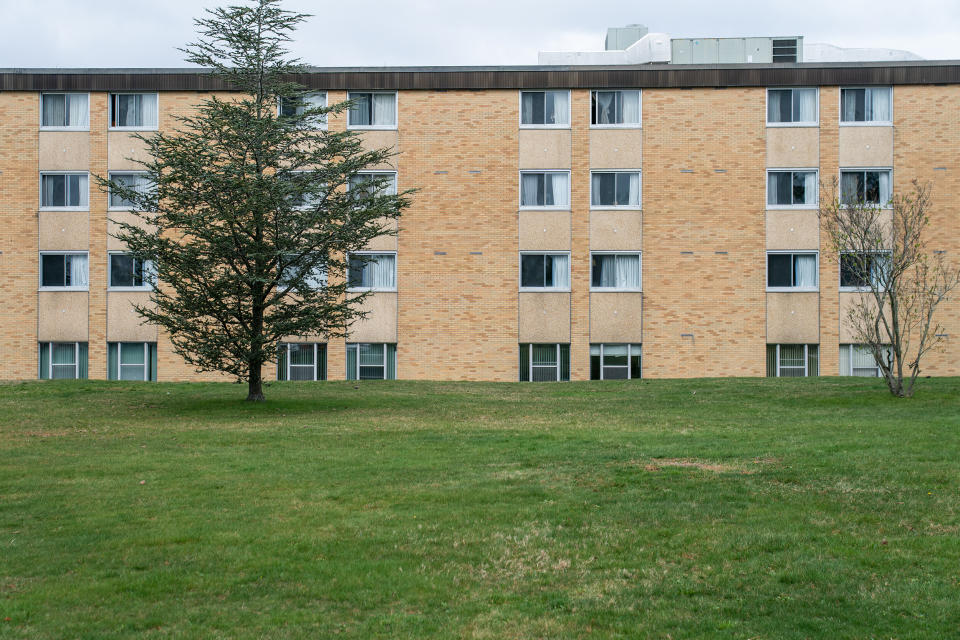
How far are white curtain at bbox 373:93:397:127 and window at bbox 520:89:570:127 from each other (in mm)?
4799

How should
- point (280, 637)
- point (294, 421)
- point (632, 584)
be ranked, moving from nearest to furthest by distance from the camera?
1. point (280, 637)
2. point (632, 584)
3. point (294, 421)

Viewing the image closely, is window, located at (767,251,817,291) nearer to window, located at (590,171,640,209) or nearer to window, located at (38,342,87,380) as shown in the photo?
window, located at (590,171,640,209)

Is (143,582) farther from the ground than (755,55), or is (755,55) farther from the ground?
(755,55)

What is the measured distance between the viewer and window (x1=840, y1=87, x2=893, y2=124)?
117ft

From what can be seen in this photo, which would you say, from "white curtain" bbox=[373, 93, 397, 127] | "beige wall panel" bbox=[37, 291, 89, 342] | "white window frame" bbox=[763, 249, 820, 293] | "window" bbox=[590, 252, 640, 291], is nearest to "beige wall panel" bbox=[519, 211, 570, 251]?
"window" bbox=[590, 252, 640, 291]

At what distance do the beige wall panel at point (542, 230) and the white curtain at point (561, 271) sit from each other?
34 cm

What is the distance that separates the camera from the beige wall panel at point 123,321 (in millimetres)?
36344

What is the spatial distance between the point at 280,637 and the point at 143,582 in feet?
6.16

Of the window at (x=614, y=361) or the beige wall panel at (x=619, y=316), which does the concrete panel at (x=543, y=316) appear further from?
the window at (x=614, y=361)

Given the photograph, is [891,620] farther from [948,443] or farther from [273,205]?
[273,205]

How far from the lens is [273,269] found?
2455 centimetres

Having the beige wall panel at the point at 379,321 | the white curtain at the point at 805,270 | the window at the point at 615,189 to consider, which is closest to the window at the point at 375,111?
the beige wall panel at the point at 379,321

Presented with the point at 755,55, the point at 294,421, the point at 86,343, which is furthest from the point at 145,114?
the point at 755,55

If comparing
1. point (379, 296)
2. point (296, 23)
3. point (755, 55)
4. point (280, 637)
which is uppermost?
point (755, 55)
